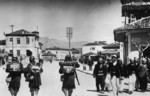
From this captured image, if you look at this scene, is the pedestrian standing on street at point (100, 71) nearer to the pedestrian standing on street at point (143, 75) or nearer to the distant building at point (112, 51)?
the pedestrian standing on street at point (143, 75)

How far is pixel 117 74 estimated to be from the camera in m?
10.8

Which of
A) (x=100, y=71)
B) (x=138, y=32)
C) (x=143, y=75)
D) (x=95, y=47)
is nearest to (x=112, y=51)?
(x=138, y=32)

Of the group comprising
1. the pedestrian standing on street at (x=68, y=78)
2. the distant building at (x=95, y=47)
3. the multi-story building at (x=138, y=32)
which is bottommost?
the distant building at (x=95, y=47)

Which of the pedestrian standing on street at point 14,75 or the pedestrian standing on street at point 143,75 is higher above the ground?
the pedestrian standing on street at point 14,75

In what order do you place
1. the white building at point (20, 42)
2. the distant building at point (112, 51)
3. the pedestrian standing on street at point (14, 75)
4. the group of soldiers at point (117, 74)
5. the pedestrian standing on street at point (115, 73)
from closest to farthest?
the pedestrian standing on street at point (14, 75) → the pedestrian standing on street at point (115, 73) → the group of soldiers at point (117, 74) → the distant building at point (112, 51) → the white building at point (20, 42)

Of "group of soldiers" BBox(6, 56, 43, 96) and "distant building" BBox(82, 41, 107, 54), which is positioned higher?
"group of soldiers" BBox(6, 56, 43, 96)

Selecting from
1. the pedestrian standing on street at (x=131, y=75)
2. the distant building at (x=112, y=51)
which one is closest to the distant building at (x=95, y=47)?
the distant building at (x=112, y=51)

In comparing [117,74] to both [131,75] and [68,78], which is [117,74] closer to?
[131,75]

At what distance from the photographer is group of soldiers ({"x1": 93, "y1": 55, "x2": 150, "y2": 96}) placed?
10.8 m

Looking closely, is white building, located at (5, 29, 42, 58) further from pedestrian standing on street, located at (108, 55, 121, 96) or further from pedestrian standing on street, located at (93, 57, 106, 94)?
pedestrian standing on street, located at (108, 55, 121, 96)

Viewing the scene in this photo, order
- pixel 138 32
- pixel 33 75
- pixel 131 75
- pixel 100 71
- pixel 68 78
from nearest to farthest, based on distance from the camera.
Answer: pixel 33 75 → pixel 68 78 → pixel 100 71 → pixel 131 75 → pixel 138 32

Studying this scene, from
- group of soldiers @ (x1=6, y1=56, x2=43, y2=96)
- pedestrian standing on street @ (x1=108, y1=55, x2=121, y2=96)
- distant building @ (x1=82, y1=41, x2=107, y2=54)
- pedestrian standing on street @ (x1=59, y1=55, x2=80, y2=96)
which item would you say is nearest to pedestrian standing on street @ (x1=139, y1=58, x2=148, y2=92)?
pedestrian standing on street @ (x1=108, y1=55, x2=121, y2=96)

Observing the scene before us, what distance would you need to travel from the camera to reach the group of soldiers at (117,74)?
35.3ft

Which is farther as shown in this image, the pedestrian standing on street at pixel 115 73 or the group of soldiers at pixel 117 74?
the group of soldiers at pixel 117 74
